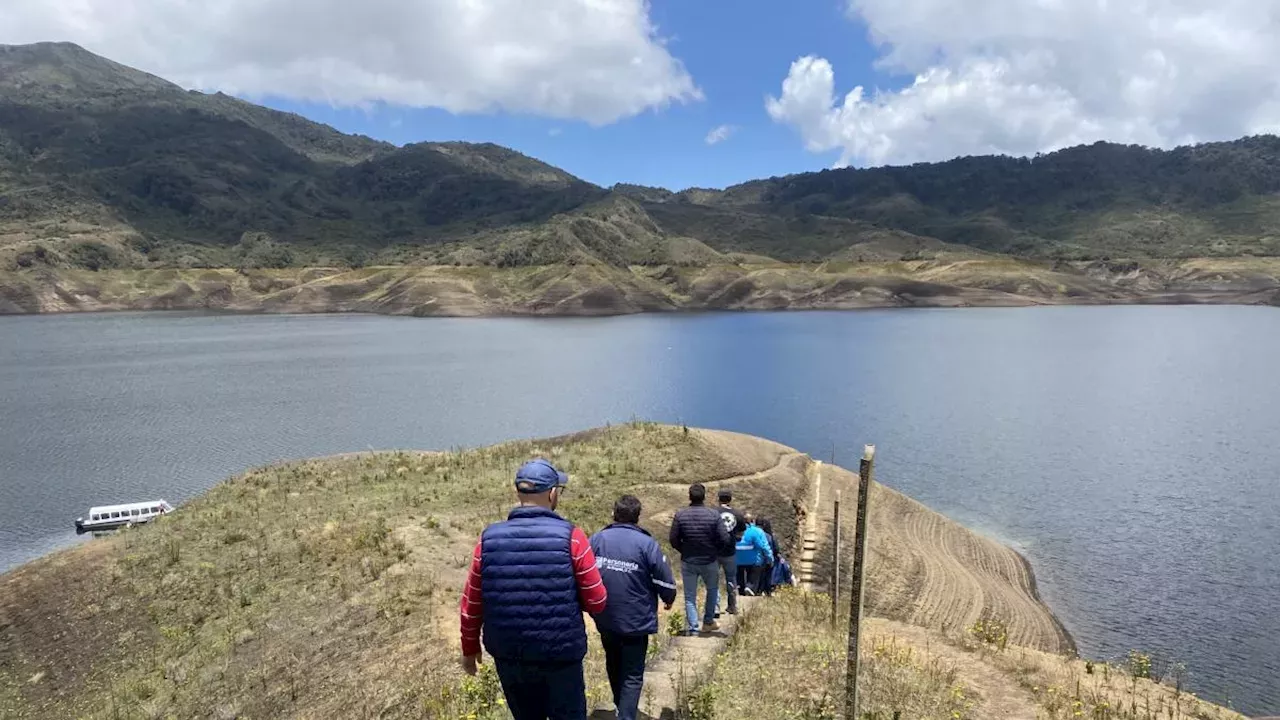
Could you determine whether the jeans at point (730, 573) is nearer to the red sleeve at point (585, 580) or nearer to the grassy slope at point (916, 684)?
the grassy slope at point (916, 684)

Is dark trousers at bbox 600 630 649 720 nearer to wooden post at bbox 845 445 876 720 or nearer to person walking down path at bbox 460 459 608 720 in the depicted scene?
person walking down path at bbox 460 459 608 720

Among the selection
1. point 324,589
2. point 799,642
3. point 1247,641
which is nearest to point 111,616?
point 324,589

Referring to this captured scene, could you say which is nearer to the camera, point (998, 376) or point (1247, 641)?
point (1247, 641)

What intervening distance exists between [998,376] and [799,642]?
250ft

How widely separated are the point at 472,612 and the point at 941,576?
81.2ft

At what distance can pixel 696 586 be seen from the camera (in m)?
12.2

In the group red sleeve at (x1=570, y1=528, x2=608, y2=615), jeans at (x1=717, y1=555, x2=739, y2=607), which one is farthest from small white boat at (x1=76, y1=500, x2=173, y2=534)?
red sleeve at (x1=570, y1=528, x2=608, y2=615)

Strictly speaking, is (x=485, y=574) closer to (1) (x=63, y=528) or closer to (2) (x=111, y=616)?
(2) (x=111, y=616)

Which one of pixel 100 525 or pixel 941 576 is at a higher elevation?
pixel 941 576

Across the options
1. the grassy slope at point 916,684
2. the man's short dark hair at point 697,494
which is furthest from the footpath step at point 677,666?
the man's short dark hair at point 697,494

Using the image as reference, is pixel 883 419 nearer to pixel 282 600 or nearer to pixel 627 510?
pixel 282 600

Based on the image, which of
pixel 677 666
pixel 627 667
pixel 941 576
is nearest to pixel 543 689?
pixel 627 667

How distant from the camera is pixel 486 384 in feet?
260

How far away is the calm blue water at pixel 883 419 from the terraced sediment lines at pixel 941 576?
1.53 m
